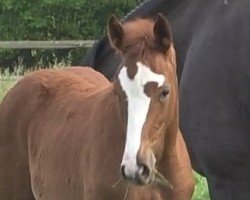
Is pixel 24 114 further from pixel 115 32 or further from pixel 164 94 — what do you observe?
pixel 164 94

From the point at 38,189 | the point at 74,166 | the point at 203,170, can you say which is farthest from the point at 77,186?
the point at 203,170

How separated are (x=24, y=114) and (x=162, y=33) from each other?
4.50ft

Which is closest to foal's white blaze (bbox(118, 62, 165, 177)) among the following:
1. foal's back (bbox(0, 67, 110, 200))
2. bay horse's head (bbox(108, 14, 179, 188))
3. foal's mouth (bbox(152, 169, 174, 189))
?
bay horse's head (bbox(108, 14, 179, 188))

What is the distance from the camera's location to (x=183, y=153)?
3865 mm

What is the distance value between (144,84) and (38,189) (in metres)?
1.25

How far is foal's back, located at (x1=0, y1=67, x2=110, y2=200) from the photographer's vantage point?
4.52m

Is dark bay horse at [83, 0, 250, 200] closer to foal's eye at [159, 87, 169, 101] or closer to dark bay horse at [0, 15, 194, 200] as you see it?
dark bay horse at [0, 15, 194, 200]

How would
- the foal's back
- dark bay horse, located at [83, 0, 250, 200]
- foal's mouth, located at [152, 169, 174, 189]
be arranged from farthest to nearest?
the foal's back
dark bay horse, located at [83, 0, 250, 200]
foal's mouth, located at [152, 169, 174, 189]

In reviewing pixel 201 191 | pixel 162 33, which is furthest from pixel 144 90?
pixel 201 191

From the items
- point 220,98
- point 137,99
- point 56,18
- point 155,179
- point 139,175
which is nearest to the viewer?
point 139,175

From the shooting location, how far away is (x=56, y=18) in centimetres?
2573

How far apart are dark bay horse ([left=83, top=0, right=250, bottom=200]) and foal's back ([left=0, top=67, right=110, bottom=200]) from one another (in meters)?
0.58

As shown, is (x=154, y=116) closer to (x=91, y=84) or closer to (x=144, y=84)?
(x=144, y=84)

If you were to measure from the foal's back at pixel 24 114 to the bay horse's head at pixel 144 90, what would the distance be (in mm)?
1042
